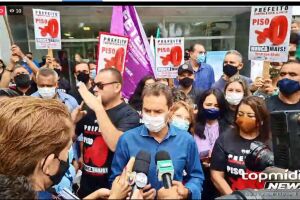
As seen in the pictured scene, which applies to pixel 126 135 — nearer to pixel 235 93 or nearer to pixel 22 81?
pixel 235 93

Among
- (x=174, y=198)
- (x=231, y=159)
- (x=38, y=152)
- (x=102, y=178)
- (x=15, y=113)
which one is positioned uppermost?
(x=15, y=113)

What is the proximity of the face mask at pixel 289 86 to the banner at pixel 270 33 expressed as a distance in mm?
521

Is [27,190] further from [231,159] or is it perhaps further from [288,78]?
[288,78]

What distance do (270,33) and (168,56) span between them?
1.40 m

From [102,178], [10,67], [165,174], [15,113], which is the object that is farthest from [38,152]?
[10,67]

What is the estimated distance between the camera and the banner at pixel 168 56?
4508 mm

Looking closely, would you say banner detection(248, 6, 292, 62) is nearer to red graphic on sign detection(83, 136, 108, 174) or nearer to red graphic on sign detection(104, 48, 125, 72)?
red graphic on sign detection(104, 48, 125, 72)

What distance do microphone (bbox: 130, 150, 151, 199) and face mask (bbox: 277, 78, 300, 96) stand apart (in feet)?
6.45

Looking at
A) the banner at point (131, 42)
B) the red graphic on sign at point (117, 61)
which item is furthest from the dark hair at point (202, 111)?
the banner at point (131, 42)

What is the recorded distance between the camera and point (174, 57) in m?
4.56

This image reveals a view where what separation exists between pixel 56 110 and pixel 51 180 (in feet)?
0.89

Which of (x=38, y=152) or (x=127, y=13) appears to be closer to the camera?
(x=38, y=152)

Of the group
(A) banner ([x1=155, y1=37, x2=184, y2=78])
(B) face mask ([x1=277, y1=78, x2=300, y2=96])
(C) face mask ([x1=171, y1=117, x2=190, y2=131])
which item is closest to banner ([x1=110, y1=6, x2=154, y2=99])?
(A) banner ([x1=155, y1=37, x2=184, y2=78])

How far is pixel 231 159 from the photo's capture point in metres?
2.37
